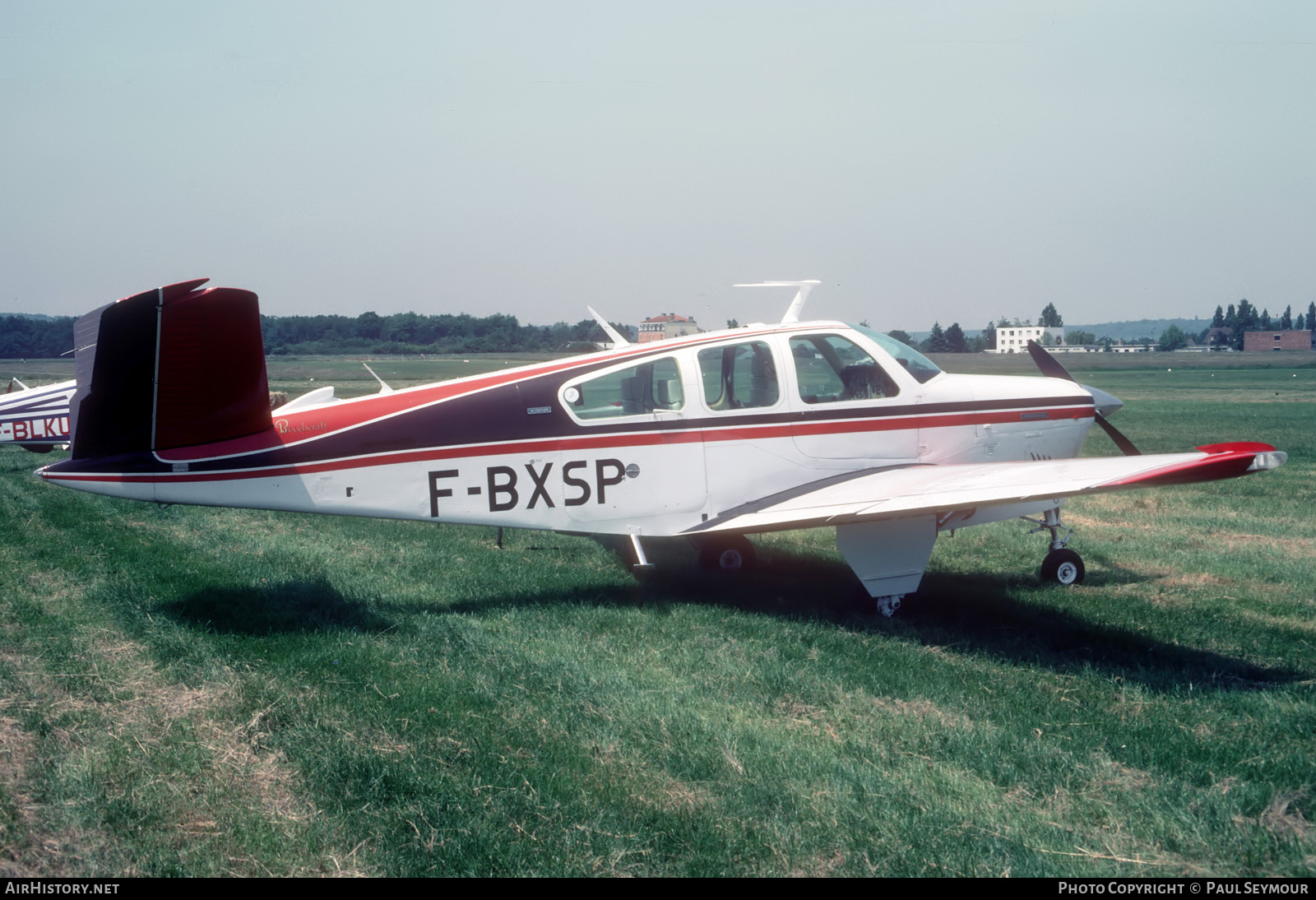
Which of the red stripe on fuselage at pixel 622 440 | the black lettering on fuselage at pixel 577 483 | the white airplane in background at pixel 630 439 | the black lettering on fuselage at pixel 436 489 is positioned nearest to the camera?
the white airplane in background at pixel 630 439

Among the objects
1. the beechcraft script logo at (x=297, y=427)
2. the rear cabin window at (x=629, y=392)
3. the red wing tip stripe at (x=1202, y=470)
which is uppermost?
the rear cabin window at (x=629, y=392)

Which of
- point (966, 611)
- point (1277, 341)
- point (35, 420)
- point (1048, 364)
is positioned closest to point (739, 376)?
point (966, 611)

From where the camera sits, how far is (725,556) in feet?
30.0

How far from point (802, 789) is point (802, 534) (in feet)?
22.5

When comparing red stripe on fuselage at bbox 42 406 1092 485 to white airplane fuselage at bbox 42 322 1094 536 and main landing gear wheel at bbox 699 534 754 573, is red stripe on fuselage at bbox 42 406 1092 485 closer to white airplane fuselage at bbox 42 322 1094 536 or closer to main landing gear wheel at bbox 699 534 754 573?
white airplane fuselage at bbox 42 322 1094 536

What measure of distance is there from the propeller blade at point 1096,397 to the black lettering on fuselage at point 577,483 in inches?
180

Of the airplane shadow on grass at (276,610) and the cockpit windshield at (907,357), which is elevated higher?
the cockpit windshield at (907,357)

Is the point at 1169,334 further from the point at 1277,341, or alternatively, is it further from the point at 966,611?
the point at 966,611

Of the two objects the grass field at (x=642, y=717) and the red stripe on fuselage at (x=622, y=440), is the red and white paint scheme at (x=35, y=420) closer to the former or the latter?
the grass field at (x=642, y=717)

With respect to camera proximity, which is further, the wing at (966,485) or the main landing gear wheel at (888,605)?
the main landing gear wheel at (888,605)

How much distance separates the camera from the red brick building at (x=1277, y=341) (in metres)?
116

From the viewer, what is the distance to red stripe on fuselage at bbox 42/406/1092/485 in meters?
6.64

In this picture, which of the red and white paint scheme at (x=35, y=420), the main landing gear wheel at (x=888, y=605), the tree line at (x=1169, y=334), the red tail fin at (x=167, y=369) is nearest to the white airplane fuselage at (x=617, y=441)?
the red tail fin at (x=167, y=369)

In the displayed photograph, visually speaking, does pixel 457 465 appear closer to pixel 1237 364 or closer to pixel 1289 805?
pixel 1289 805
